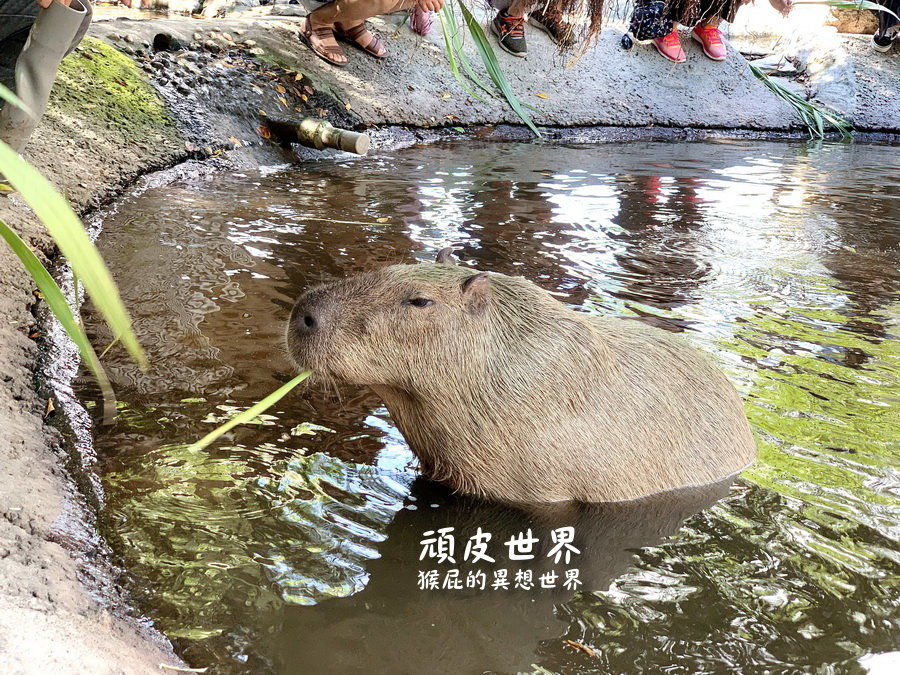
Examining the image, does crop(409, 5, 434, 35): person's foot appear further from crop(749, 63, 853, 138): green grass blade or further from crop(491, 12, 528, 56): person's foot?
crop(749, 63, 853, 138): green grass blade

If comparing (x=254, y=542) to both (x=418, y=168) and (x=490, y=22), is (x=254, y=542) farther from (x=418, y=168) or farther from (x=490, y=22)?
(x=490, y=22)

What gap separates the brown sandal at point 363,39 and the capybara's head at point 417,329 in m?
6.05

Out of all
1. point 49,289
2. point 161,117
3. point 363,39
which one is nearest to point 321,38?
point 363,39

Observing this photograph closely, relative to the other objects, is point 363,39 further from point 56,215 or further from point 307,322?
point 56,215

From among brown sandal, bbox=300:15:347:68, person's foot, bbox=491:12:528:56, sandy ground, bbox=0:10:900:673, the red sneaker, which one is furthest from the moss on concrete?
the red sneaker

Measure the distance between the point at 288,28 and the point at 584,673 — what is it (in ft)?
23.4

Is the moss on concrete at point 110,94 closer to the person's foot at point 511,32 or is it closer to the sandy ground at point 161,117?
the sandy ground at point 161,117

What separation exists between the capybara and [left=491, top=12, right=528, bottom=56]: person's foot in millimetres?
6828

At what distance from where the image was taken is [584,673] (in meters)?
2.03

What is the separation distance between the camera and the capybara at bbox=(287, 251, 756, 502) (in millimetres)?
2604

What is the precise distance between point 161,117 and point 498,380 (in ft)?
15.2

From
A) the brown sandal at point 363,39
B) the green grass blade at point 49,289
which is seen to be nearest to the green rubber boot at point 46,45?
the green grass blade at point 49,289

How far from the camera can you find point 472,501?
9.12ft

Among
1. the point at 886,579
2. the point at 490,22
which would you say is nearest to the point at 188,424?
the point at 886,579
